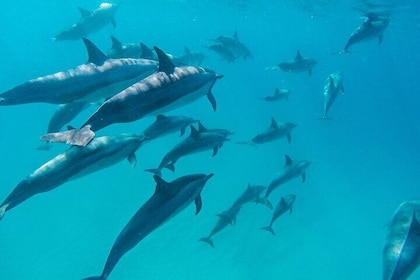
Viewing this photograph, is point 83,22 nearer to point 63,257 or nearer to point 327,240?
point 63,257

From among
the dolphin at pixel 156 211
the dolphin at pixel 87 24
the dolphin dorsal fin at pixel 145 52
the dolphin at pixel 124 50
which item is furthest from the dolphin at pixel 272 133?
the dolphin at pixel 87 24

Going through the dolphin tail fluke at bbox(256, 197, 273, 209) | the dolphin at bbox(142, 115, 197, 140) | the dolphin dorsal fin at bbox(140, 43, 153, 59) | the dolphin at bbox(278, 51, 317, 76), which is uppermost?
the dolphin dorsal fin at bbox(140, 43, 153, 59)

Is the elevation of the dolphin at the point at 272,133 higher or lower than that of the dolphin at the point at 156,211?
lower

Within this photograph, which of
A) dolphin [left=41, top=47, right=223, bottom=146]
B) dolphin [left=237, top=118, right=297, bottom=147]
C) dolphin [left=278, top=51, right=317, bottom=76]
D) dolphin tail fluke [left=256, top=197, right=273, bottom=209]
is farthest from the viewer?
dolphin [left=278, top=51, right=317, bottom=76]

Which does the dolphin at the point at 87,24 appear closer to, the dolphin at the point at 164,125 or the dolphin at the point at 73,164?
the dolphin at the point at 164,125

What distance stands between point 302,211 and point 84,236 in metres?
15.5

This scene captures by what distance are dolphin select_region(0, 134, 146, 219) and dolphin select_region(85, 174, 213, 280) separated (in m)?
1.03

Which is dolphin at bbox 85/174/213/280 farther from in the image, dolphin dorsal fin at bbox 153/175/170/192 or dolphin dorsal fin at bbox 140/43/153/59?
dolphin dorsal fin at bbox 140/43/153/59

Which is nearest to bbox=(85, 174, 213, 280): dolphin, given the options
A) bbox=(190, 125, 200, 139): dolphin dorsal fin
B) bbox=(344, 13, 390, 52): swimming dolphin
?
bbox=(190, 125, 200, 139): dolphin dorsal fin

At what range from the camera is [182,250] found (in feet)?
76.0

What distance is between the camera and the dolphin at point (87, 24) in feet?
50.3

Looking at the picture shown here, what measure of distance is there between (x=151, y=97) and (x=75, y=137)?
1093 millimetres

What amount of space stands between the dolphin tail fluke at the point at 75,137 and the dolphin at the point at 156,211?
3.32 ft

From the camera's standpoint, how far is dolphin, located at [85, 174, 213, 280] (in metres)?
4.48
